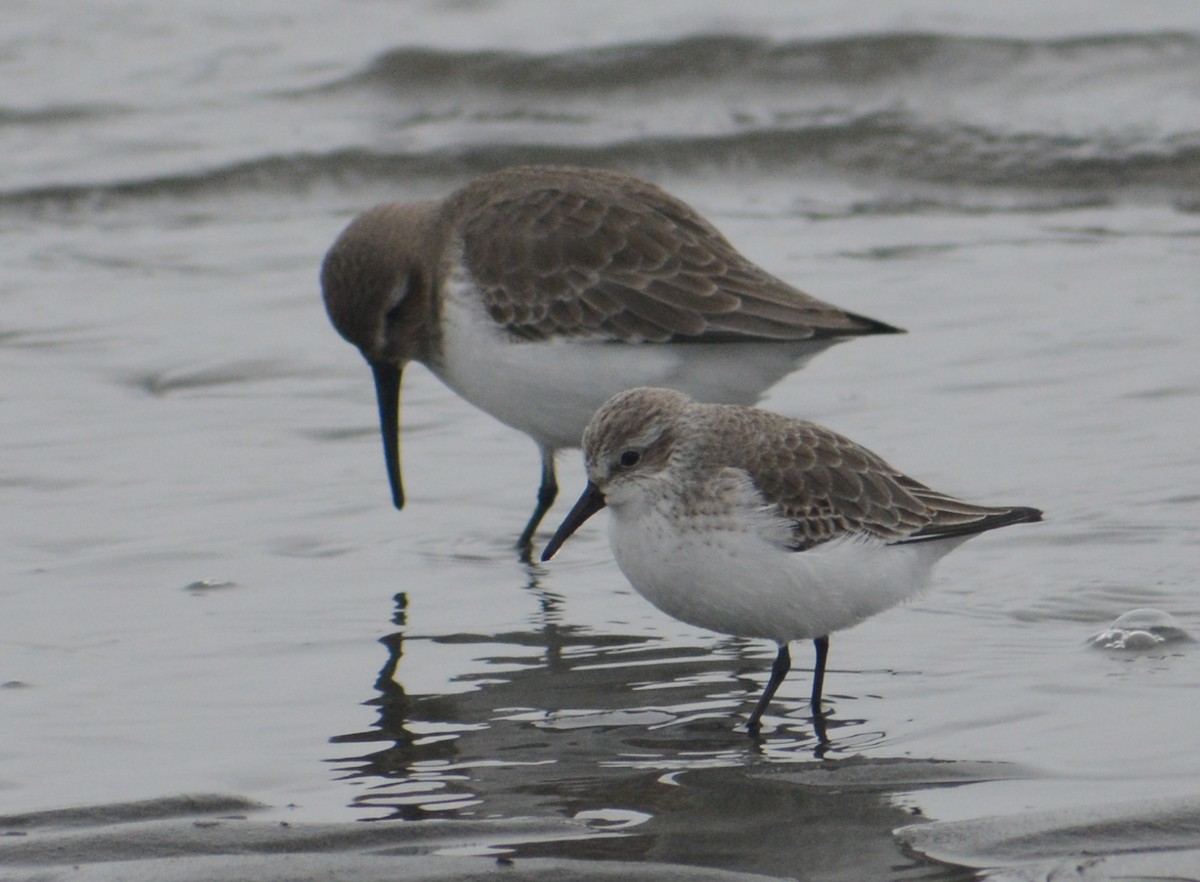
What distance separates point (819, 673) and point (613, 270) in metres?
2.57

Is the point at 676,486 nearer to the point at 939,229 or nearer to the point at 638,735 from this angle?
the point at 638,735

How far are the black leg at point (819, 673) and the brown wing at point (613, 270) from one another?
6.15 feet

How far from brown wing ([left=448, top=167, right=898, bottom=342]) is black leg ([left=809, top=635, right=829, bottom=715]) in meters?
1.87

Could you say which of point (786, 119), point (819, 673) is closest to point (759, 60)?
point (786, 119)

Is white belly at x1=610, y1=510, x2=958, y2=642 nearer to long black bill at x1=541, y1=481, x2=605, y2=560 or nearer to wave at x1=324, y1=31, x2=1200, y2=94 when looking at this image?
long black bill at x1=541, y1=481, x2=605, y2=560

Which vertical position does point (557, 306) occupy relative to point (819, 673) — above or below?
above

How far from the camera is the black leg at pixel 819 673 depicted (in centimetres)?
542

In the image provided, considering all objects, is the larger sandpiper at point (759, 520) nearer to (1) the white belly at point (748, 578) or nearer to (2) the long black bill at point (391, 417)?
(1) the white belly at point (748, 578)

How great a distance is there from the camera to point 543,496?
763 centimetres

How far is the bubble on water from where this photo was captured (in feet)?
18.7

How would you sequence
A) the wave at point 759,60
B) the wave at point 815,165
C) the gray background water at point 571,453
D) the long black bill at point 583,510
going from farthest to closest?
the wave at point 759,60
the wave at point 815,165
the long black bill at point 583,510
the gray background water at point 571,453

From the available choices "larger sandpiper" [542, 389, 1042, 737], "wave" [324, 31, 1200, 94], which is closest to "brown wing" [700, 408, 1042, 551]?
"larger sandpiper" [542, 389, 1042, 737]

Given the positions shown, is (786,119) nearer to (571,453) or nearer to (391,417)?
(571,453)

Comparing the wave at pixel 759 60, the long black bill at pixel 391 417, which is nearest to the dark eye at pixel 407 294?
the long black bill at pixel 391 417
